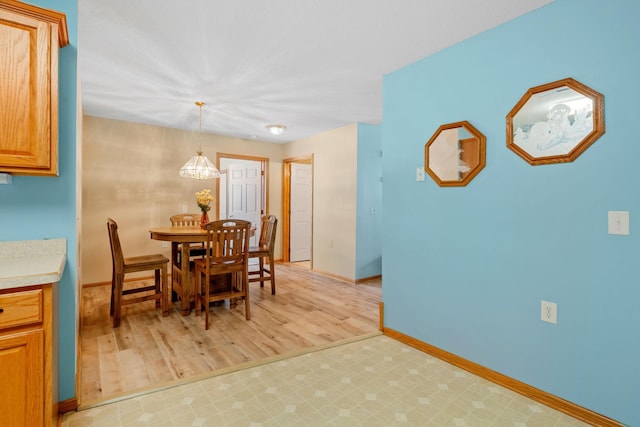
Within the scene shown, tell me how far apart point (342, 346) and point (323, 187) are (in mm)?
3097

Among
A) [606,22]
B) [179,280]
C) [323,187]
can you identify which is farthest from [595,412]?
[323,187]

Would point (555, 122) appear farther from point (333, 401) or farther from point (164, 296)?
point (164, 296)

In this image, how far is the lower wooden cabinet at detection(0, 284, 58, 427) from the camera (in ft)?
4.15

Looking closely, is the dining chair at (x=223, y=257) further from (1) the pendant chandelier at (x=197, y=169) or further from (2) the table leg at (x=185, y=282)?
(1) the pendant chandelier at (x=197, y=169)

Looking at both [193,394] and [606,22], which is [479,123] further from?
[193,394]

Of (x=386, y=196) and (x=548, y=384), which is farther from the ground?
(x=386, y=196)

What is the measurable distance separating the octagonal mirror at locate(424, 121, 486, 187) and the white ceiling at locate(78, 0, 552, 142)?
0.65m

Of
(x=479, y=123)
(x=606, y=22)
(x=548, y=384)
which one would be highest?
(x=606, y=22)

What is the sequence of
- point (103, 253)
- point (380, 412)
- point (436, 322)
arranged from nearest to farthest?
point (380, 412), point (436, 322), point (103, 253)

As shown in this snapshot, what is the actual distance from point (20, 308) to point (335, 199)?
409cm

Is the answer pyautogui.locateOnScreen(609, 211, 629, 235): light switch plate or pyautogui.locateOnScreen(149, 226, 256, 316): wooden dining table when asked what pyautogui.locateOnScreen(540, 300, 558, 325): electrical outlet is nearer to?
pyautogui.locateOnScreen(609, 211, 629, 235): light switch plate

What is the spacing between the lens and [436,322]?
247cm

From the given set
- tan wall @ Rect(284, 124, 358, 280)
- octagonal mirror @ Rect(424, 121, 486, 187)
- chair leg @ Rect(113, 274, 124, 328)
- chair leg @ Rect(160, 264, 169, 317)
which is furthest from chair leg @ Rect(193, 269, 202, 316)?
octagonal mirror @ Rect(424, 121, 486, 187)

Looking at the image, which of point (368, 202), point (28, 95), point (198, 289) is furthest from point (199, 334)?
point (368, 202)
